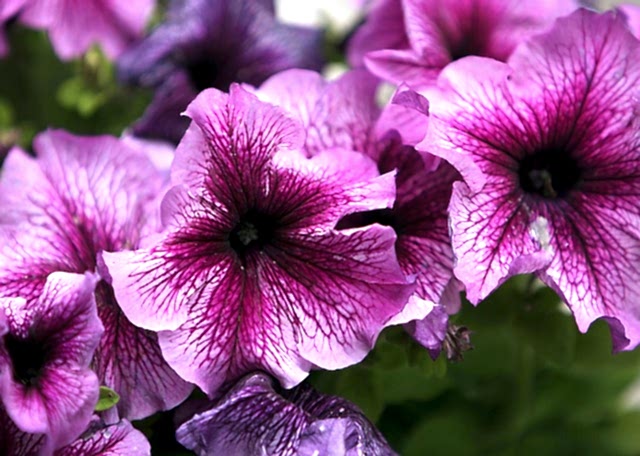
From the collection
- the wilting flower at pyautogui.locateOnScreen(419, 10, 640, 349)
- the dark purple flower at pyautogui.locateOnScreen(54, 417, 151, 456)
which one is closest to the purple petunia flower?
the dark purple flower at pyautogui.locateOnScreen(54, 417, 151, 456)

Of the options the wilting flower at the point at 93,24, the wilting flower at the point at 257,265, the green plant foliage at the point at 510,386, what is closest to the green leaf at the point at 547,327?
the green plant foliage at the point at 510,386

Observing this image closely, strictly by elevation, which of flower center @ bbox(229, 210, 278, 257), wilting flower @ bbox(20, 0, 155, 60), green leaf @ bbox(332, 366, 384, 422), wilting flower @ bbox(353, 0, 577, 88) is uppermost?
wilting flower @ bbox(353, 0, 577, 88)

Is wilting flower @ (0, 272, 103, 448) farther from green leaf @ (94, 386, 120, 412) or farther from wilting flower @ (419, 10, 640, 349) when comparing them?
wilting flower @ (419, 10, 640, 349)

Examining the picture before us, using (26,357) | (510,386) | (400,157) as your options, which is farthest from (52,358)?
(510,386)

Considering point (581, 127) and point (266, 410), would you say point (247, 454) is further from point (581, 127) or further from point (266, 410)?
point (581, 127)

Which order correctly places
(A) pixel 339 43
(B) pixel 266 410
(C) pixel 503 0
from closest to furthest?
(B) pixel 266 410
(C) pixel 503 0
(A) pixel 339 43

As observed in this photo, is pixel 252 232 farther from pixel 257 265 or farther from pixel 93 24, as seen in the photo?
pixel 93 24

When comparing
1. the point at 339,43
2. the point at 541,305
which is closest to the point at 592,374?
the point at 541,305
